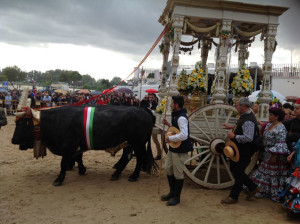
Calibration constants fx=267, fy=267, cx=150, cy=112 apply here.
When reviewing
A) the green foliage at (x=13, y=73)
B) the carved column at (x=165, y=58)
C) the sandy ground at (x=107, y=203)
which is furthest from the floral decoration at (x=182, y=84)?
the green foliage at (x=13, y=73)

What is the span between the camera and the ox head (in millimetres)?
5203

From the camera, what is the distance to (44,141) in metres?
5.36

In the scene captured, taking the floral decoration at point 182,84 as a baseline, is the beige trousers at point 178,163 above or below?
below

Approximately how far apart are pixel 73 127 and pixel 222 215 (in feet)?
10.1

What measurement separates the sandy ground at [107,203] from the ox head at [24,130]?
78 cm

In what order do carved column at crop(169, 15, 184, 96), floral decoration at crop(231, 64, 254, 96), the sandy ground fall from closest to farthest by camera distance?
the sandy ground, carved column at crop(169, 15, 184, 96), floral decoration at crop(231, 64, 254, 96)

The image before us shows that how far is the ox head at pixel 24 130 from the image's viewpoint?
17.1ft

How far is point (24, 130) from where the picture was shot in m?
5.22

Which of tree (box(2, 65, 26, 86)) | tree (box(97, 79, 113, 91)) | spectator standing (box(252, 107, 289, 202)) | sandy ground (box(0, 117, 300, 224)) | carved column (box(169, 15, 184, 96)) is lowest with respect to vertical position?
sandy ground (box(0, 117, 300, 224))

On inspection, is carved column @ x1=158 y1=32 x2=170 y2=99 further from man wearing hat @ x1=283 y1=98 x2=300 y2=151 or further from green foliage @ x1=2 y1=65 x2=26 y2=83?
green foliage @ x1=2 y1=65 x2=26 y2=83

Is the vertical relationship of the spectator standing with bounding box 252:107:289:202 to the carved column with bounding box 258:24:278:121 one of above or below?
below

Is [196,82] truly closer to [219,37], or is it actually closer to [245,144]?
[219,37]

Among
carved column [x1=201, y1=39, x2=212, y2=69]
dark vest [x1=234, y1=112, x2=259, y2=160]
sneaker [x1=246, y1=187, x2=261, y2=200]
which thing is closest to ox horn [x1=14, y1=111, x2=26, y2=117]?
dark vest [x1=234, y1=112, x2=259, y2=160]

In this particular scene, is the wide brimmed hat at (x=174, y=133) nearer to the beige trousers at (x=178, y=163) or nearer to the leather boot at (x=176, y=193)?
the beige trousers at (x=178, y=163)
